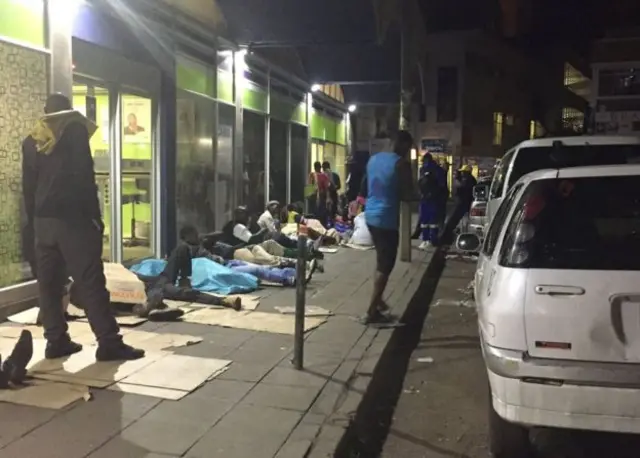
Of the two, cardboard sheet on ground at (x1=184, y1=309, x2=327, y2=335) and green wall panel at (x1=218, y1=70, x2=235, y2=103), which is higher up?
green wall panel at (x1=218, y1=70, x2=235, y2=103)

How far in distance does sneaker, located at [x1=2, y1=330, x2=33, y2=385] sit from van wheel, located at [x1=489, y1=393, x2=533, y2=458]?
3137 millimetres

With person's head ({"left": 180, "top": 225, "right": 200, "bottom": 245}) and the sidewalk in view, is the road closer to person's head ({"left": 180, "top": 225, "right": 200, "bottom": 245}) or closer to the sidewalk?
the sidewalk

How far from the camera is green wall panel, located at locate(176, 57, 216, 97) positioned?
34.8ft

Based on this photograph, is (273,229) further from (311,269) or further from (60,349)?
(60,349)

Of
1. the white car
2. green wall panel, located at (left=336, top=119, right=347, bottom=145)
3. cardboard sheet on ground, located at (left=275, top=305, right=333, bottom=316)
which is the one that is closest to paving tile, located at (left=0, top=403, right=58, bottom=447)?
the white car

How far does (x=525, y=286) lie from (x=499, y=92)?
37.2 meters

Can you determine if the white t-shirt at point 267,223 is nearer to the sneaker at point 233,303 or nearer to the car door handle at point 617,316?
the sneaker at point 233,303

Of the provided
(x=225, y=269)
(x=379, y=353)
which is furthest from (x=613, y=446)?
(x=225, y=269)

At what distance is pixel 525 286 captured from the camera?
347 centimetres

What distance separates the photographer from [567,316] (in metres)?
3.40

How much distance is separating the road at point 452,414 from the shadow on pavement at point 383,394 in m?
0.06

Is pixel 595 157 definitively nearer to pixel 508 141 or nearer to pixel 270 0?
pixel 270 0

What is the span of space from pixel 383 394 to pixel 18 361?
9.15 ft

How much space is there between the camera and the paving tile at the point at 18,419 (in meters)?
3.95
